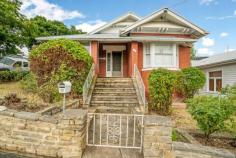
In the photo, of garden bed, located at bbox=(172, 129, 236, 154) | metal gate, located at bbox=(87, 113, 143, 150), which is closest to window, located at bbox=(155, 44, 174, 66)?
metal gate, located at bbox=(87, 113, 143, 150)

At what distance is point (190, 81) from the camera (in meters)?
13.9

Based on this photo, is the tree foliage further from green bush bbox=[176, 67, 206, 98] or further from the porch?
green bush bbox=[176, 67, 206, 98]

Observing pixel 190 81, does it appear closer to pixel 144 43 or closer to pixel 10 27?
pixel 144 43

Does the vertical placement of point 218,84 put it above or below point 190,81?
below

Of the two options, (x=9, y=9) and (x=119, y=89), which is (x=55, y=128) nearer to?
(x=119, y=89)

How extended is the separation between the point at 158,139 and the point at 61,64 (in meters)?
7.41

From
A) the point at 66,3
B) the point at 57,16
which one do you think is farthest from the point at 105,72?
the point at 57,16

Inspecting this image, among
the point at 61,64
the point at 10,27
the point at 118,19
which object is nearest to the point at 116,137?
the point at 61,64

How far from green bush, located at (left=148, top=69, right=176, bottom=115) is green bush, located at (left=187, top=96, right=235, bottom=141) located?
3.73 m

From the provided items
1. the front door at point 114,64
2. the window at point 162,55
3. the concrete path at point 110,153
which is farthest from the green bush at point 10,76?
the concrete path at point 110,153

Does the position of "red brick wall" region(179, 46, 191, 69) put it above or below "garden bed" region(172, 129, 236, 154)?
above

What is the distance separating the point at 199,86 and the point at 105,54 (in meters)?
7.29

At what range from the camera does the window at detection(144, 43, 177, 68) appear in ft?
51.2

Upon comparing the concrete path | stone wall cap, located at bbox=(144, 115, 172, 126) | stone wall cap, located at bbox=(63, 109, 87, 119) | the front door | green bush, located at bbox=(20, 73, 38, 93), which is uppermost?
the front door
